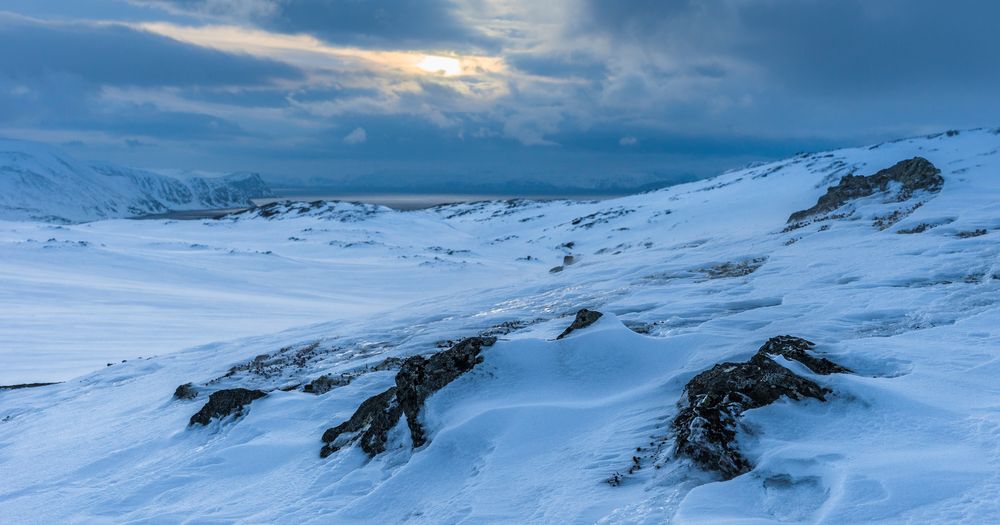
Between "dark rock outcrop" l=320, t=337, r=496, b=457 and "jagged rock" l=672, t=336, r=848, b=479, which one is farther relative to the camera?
"dark rock outcrop" l=320, t=337, r=496, b=457

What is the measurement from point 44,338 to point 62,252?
2801 centimetres

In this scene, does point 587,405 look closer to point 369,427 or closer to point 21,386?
point 369,427

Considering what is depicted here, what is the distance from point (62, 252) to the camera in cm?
4666

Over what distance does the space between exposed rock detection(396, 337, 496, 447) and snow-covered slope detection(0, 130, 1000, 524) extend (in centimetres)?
14

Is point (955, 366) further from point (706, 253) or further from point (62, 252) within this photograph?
point (62, 252)

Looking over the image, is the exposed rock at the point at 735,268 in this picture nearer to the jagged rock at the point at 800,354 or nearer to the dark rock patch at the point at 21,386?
the jagged rock at the point at 800,354

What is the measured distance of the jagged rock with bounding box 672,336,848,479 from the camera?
6.57 metres

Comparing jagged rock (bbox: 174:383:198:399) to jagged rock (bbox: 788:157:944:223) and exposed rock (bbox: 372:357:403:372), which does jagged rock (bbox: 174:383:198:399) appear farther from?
jagged rock (bbox: 788:157:944:223)

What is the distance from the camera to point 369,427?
9.77 m

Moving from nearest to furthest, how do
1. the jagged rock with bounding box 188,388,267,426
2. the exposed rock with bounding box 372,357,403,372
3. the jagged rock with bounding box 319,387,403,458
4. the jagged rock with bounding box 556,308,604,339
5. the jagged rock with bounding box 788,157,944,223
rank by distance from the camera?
the jagged rock with bounding box 319,387,403,458 < the jagged rock with bounding box 556,308,604,339 < the jagged rock with bounding box 188,388,267,426 < the exposed rock with bounding box 372,357,403,372 < the jagged rock with bounding box 788,157,944,223

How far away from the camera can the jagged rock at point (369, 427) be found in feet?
30.5

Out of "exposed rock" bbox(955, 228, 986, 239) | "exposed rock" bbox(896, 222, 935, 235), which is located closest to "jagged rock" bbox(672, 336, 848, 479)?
"exposed rock" bbox(955, 228, 986, 239)

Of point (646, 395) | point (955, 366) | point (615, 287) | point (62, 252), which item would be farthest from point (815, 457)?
point (62, 252)

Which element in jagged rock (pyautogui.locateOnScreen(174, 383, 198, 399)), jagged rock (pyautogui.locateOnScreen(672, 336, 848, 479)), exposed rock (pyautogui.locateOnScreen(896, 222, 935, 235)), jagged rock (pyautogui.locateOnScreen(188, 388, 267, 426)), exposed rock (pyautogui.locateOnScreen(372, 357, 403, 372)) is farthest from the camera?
exposed rock (pyautogui.locateOnScreen(896, 222, 935, 235))
